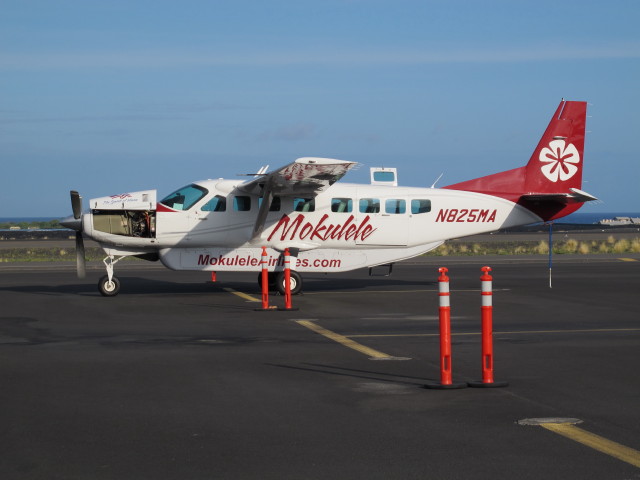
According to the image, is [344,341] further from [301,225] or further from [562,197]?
[562,197]

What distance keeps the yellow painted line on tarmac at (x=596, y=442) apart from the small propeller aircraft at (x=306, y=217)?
1299 cm

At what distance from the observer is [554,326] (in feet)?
49.0

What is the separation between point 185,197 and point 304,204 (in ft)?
9.05

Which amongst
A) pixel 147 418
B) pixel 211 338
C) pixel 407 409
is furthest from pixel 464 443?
pixel 211 338

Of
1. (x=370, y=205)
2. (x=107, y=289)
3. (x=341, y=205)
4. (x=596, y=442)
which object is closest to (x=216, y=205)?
(x=341, y=205)

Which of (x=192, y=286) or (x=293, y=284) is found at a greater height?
(x=293, y=284)

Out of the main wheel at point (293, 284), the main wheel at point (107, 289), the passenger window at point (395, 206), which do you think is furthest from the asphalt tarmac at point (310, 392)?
the passenger window at point (395, 206)

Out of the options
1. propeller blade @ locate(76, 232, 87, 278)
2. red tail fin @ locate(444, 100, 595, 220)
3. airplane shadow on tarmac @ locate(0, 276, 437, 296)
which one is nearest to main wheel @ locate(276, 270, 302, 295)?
airplane shadow on tarmac @ locate(0, 276, 437, 296)

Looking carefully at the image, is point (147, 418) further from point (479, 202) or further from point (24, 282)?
point (24, 282)

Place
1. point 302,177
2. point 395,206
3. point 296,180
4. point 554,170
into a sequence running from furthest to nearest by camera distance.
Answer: point 554,170 < point 395,206 < point 296,180 < point 302,177

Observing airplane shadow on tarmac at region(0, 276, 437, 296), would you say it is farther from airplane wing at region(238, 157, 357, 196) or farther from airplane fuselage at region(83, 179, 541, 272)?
airplane wing at region(238, 157, 357, 196)

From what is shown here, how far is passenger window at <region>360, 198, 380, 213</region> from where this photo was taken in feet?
73.5

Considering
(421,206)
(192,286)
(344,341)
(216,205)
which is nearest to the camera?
(344,341)

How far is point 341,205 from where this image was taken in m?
22.2
